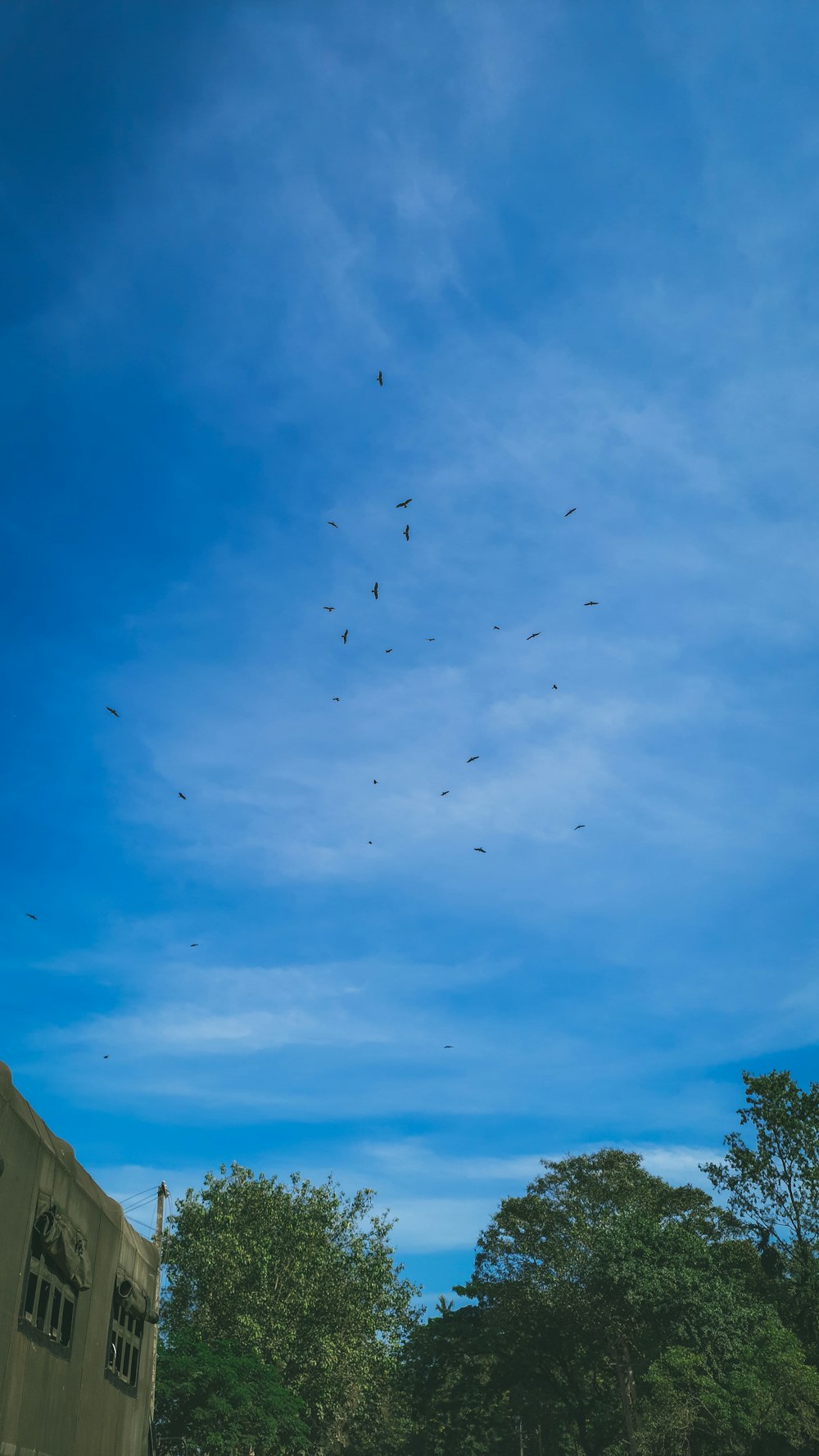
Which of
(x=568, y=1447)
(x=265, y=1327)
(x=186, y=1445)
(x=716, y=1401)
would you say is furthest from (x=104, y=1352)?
(x=568, y=1447)

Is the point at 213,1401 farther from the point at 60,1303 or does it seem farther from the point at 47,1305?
the point at 47,1305

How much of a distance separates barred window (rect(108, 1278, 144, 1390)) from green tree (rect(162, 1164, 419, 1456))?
24.4m

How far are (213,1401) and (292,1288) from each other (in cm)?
965

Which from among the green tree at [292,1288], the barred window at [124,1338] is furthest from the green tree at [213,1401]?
the barred window at [124,1338]

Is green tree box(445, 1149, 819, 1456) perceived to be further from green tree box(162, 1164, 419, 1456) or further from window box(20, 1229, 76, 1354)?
window box(20, 1229, 76, 1354)

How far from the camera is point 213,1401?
33.0 meters

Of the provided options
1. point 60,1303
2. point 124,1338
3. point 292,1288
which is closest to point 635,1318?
point 292,1288

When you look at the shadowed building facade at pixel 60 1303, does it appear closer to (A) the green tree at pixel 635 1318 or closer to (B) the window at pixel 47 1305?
(B) the window at pixel 47 1305

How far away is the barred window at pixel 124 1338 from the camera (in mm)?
15977

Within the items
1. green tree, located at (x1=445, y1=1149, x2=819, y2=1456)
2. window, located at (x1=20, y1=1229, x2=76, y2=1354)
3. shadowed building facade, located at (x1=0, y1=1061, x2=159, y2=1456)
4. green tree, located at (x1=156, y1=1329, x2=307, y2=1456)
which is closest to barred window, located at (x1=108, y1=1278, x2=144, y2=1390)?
shadowed building facade, located at (x1=0, y1=1061, x2=159, y2=1456)

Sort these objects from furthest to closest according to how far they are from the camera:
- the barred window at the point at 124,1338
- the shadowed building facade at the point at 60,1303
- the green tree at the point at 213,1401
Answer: the green tree at the point at 213,1401 → the barred window at the point at 124,1338 → the shadowed building facade at the point at 60,1303

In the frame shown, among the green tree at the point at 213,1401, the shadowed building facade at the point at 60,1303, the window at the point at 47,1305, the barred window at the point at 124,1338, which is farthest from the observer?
the green tree at the point at 213,1401

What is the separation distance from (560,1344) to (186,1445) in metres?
25.0

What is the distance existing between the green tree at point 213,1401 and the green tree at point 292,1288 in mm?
3587
